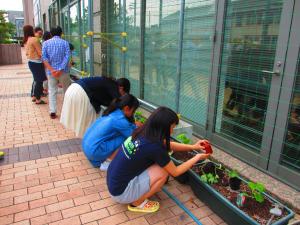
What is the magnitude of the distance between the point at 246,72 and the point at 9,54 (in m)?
15.8

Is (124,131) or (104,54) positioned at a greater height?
(104,54)

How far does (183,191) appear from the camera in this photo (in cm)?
302

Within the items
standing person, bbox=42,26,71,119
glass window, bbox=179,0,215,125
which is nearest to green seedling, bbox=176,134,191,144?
glass window, bbox=179,0,215,125

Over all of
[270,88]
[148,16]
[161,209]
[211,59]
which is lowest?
[161,209]

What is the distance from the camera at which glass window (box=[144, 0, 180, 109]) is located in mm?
4273

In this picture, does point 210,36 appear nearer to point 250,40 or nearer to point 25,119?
point 250,40

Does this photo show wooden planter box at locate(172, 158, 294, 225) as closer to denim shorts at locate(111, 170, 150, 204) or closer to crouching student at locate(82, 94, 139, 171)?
denim shorts at locate(111, 170, 150, 204)

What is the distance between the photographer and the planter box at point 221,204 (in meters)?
2.23

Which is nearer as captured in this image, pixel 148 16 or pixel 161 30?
pixel 161 30

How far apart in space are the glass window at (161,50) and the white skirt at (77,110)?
1.30 meters

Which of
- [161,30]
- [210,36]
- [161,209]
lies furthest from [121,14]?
[161,209]

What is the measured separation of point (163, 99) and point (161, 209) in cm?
→ 243

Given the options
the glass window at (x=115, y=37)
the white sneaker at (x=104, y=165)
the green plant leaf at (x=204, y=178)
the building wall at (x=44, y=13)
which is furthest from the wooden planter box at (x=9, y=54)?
the green plant leaf at (x=204, y=178)

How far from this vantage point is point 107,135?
10.3 feet
